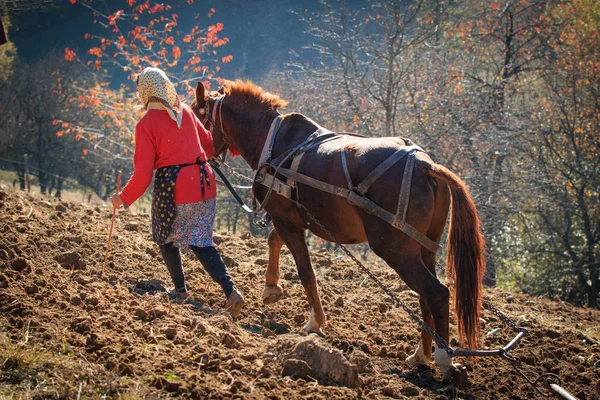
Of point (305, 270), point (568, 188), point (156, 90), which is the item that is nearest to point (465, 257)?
point (305, 270)

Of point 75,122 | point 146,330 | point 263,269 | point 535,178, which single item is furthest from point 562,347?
→ point 75,122

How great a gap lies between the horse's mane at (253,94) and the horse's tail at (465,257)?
1.90 m

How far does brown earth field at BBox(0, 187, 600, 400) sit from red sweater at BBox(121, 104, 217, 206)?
0.91 m

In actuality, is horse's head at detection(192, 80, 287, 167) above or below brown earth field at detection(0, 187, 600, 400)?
above

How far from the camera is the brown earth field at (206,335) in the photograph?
131 inches

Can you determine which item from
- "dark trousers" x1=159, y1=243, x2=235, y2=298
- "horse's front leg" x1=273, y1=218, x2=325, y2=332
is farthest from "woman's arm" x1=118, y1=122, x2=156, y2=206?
"horse's front leg" x1=273, y1=218, x2=325, y2=332

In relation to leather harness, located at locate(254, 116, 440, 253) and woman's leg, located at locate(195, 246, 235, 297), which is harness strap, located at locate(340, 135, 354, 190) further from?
woman's leg, located at locate(195, 246, 235, 297)

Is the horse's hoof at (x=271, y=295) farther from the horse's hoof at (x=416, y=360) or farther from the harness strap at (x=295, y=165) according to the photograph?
the horse's hoof at (x=416, y=360)

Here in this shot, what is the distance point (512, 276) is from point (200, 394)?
1033 centimetres

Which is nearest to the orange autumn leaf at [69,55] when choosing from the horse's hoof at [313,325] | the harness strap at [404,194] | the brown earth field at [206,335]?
the brown earth field at [206,335]

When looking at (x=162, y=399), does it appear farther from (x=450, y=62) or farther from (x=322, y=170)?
(x=450, y=62)

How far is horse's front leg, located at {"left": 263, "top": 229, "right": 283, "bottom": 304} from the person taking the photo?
542 cm

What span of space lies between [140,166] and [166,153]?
0.24 meters

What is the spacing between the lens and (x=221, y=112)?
18.0 feet
